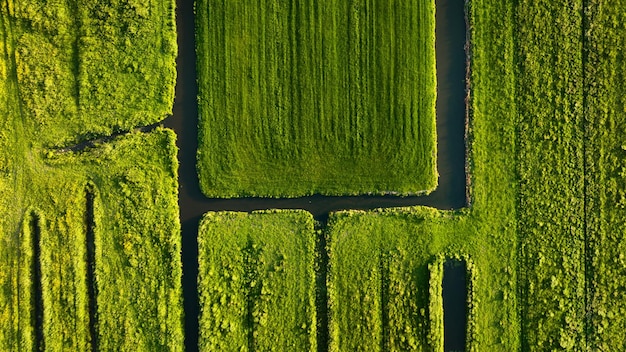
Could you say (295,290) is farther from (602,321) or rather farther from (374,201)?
(602,321)

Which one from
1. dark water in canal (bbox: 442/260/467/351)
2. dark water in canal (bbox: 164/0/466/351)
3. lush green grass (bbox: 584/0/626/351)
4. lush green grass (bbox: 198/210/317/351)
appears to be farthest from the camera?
dark water in canal (bbox: 164/0/466/351)

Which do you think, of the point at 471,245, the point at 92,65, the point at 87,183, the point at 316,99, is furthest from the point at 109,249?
the point at 471,245

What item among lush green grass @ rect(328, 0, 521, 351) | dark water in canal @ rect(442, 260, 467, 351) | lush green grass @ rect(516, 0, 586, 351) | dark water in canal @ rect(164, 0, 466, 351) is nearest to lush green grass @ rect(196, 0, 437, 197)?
dark water in canal @ rect(164, 0, 466, 351)

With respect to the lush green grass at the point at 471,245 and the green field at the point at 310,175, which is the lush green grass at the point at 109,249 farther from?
the lush green grass at the point at 471,245

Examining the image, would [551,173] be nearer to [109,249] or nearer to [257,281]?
[257,281]

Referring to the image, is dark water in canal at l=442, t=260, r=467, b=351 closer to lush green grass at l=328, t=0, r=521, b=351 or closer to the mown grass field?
lush green grass at l=328, t=0, r=521, b=351
